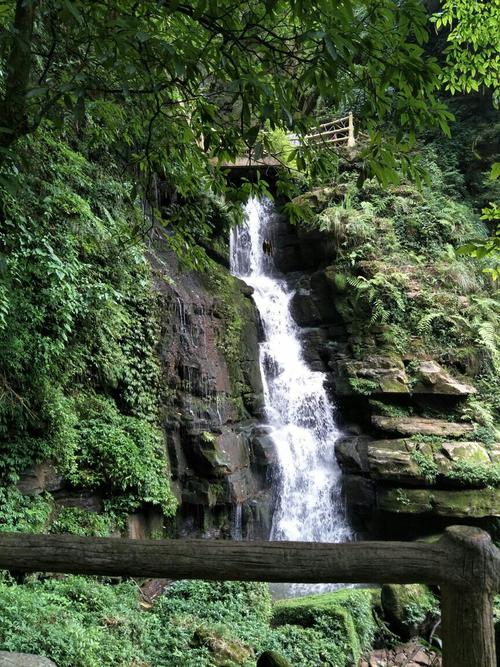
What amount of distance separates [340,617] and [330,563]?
16.7 ft

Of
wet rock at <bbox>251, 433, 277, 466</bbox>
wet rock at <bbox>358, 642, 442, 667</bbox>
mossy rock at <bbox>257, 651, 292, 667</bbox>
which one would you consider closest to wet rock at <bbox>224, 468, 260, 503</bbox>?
wet rock at <bbox>251, 433, 277, 466</bbox>

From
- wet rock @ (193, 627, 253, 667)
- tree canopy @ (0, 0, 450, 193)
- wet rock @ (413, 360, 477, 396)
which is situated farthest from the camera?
wet rock @ (413, 360, 477, 396)

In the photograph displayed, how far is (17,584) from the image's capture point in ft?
15.7

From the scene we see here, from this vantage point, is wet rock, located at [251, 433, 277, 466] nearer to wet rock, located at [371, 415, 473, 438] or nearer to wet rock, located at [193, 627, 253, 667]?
wet rock, located at [371, 415, 473, 438]

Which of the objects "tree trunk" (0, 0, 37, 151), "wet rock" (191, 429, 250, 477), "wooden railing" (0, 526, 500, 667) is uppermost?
"tree trunk" (0, 0, 37, 151)

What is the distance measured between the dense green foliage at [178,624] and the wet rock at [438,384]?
4.91 meters

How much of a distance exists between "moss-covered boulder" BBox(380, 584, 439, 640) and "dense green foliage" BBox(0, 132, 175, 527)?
360cm

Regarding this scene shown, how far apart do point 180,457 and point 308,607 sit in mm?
3271

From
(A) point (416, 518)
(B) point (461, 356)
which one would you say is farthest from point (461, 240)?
(A) point (416, 518)

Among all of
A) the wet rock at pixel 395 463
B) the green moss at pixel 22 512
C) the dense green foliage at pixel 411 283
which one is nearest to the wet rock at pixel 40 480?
the green moss at pixel 22 512

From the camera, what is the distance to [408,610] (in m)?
7.02

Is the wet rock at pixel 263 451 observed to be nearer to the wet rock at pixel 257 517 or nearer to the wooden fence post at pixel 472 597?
the wet rock at pixel 257 517

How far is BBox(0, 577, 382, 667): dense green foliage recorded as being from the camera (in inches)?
153

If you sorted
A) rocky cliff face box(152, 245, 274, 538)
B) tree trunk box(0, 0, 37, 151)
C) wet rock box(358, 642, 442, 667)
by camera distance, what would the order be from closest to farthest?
tree trunk box(0, 0, 37, 151) < wet rock box(358, 642, 442, 667) < rocky cliff face box(152, 245, 274, 538)
